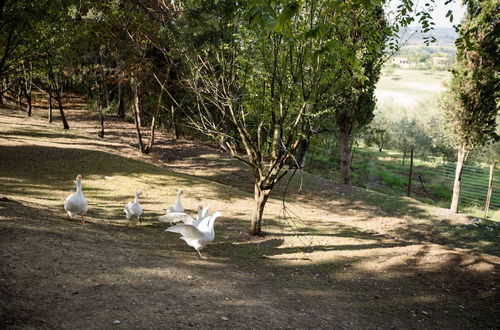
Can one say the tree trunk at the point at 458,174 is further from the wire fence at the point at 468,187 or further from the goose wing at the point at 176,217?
the goose wing at the point at 176,217

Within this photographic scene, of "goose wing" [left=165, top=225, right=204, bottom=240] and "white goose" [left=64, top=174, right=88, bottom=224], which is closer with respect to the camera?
"goose wing" [left=165, top=225, right=204, bottom=240]

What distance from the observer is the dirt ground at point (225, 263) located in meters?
5.09

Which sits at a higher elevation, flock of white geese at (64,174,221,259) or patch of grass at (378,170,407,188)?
flock of white geese at (64,174,221,259)

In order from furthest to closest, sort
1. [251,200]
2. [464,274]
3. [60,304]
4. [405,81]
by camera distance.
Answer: [405,81], [251,200], [464,274], [60,304]

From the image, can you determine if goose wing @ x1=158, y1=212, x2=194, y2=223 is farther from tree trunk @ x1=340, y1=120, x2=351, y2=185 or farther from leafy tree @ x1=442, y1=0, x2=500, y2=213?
tree trunk @ x1=340, y1=120, x2=351, y2=185

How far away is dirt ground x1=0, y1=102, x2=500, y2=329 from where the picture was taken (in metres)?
5.09

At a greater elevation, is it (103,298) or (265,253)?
(103,298)

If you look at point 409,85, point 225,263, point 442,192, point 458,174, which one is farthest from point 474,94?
point 409,85

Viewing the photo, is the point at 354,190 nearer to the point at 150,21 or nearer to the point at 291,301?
the point at 150,21

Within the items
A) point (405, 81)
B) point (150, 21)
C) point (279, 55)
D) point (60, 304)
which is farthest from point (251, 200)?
point (405, 81)

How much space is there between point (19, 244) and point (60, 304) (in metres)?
2.26

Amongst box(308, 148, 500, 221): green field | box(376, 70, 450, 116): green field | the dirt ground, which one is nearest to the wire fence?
box(308, 148, 500, 221): green field

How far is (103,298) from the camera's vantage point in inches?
200

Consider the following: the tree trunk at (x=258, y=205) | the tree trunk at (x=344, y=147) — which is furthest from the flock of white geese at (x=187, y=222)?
the tree trunk at (x=344, y=147)
